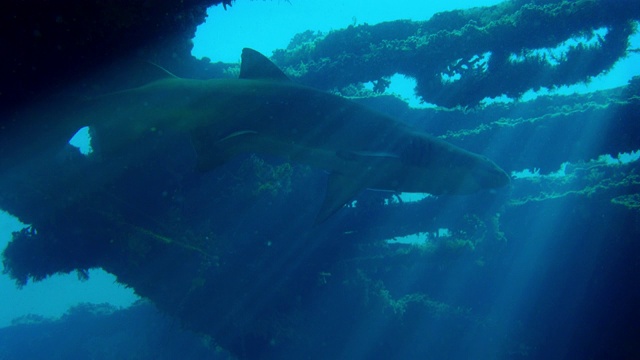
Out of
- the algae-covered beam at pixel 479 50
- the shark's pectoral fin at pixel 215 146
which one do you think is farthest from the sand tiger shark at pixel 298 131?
the algae-covered beam at pixel 479 50

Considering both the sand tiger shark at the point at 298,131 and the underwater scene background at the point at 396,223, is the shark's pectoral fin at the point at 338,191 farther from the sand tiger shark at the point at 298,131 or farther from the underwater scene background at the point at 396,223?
the underwater scene background at the point at 396,223

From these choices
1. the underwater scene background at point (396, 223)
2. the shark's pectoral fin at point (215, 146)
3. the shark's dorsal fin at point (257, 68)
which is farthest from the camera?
the underwater scene background at point (396, 223)

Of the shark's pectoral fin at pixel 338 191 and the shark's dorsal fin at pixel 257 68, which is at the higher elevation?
the shark's dorsal fin at pixel 257 68

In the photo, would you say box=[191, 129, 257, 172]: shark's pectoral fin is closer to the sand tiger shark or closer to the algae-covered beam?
the sand tiger shark

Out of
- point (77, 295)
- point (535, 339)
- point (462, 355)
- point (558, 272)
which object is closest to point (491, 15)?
point (558, 272)

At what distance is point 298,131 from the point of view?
153 inches

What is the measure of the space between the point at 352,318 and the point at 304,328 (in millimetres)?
1212

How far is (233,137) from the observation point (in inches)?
138

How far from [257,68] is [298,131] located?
0.85 meters

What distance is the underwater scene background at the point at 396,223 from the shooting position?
7098 mm

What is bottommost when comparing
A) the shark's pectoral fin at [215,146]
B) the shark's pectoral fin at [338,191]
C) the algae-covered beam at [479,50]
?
the shark's pectoral fin at [215,146]

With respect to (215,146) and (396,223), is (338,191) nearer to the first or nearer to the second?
(215,146)

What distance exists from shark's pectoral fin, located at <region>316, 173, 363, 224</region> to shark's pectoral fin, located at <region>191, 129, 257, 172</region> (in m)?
1.14

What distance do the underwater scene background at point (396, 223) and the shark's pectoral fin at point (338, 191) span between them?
230 cm
